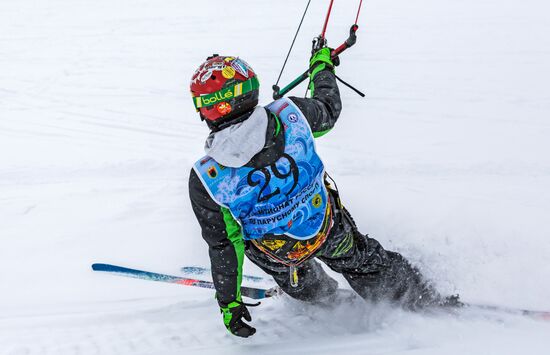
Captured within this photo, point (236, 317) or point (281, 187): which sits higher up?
point (281, 187)

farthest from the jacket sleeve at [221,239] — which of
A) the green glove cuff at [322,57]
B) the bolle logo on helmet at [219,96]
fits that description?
the green glove cuff at [322,57]

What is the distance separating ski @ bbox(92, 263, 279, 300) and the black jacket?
0.71 metres

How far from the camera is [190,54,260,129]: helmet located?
266 cm

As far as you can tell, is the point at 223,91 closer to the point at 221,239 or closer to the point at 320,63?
the point at 221,239

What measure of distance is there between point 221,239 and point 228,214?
0.55ft

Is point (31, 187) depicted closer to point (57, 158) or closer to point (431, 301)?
point (57, 158)

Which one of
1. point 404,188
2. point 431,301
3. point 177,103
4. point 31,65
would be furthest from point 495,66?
point 31,65

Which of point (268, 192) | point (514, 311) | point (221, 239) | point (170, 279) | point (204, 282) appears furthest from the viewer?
point (170, 279)

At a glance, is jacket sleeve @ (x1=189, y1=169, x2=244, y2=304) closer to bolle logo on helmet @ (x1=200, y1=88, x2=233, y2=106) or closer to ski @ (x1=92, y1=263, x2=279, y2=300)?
bolle logo on helmet @ (x1=200, y1=88, x2=233, y2=106)

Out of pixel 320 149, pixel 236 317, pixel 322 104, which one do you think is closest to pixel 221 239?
pixel 236 317

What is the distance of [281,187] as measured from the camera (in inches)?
110

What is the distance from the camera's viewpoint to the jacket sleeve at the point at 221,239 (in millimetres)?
2797

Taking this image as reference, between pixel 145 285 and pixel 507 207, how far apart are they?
3.27m

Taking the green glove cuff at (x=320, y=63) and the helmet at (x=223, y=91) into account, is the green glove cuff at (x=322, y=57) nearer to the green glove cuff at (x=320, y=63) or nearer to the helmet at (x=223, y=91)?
the green glove cuff at (x=320, y=63)
